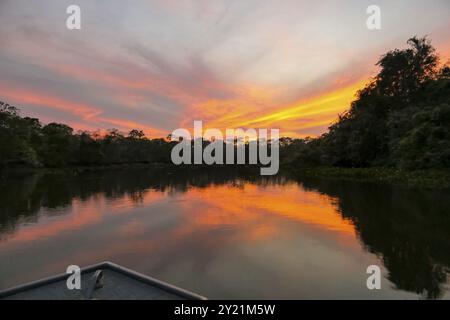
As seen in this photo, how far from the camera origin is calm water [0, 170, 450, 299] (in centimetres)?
653

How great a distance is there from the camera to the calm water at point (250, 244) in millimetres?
6527

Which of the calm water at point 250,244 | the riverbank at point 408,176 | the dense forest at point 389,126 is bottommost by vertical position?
the calm water at point 250,244

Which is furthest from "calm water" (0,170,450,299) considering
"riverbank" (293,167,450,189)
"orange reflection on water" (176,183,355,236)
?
"riverbank" (293,167,450,189)

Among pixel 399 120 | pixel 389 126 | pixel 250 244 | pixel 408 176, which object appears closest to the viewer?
pixel 250 244

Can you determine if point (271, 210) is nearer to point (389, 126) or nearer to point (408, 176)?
point (408, 176)

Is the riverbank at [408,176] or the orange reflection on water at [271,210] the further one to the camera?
the riverbank at [408,176]

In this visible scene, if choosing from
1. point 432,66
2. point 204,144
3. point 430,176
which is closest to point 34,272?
point 430,176

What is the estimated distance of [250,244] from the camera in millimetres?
9492

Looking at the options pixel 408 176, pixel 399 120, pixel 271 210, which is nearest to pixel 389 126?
pixel 399 120

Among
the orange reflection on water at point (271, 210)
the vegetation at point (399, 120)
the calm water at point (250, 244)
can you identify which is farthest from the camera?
the vegetation at point (399, 120)

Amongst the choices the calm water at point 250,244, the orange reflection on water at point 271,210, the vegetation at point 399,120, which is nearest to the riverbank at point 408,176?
the vegetation at point 399,120

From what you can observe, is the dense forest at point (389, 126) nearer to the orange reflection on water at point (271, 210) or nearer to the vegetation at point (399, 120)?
the vegetation at point (399, 120)

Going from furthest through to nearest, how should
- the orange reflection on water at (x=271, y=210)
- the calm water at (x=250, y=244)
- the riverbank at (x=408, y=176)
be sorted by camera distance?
the riverbank at (x=408, y=176) < the orange reflection on water at (x=271, y=210) < the calm water at (x=250, y=244)

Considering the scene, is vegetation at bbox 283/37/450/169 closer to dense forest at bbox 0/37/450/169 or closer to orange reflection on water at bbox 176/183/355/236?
dense forest at bbox 0/37/450/169
